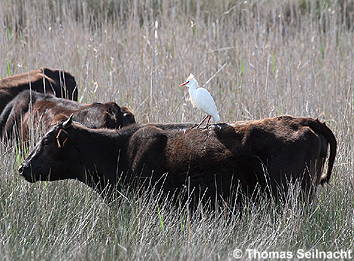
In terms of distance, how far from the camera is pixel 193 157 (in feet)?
24.1

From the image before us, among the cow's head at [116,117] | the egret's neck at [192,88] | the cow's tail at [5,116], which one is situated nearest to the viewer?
the egret's neck at [192,88]

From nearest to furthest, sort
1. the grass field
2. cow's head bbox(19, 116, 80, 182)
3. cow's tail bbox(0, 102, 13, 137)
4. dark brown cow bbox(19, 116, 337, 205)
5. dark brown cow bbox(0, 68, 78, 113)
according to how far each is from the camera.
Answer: the grass field
dark brown cow bbox(19, 116, 337, 205)
cow's head bbox(19, 116, 80, 182)
cow's tail bbox(0, 102, 13, 137)
dark brown cow bbox(0, 68, 78, 113)

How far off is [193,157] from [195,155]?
3cm

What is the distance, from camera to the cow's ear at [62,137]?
7.39 metres

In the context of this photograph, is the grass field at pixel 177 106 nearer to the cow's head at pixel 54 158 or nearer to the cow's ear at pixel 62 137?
the cow's head at pixel 54 158

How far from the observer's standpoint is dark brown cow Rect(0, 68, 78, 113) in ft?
33.0

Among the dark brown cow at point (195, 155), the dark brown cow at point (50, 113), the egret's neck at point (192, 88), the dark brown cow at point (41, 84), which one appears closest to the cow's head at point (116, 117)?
the dark brown cow at point (50, 113)

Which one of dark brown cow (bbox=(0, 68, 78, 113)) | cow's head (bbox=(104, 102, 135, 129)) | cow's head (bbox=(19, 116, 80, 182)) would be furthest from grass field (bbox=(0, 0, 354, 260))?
cow's head (bbox=(104, 102, 135, 129))

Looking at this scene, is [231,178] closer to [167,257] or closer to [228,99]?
[167,257]

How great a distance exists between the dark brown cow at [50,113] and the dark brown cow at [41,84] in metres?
0.24

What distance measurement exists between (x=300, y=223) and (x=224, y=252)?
32.6 inches

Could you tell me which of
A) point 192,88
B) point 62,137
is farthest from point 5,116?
point 192,88

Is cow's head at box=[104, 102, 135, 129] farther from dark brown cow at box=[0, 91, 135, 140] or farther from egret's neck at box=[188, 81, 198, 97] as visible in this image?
egret's neck at box=[188, 81, 198, 97]

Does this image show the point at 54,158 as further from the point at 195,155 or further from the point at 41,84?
the point at 41,84
